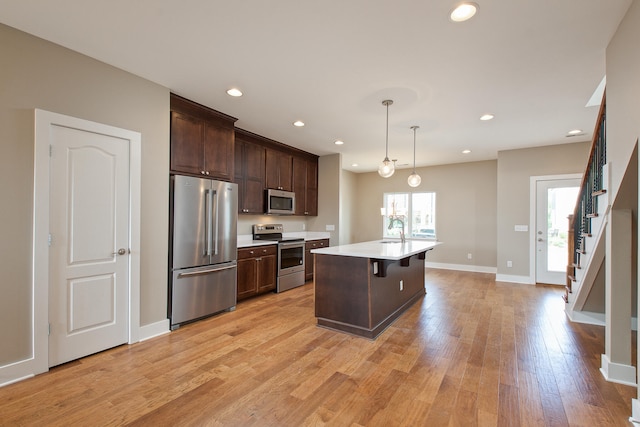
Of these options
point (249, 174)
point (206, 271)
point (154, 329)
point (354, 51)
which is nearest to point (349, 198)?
point (249, 174)

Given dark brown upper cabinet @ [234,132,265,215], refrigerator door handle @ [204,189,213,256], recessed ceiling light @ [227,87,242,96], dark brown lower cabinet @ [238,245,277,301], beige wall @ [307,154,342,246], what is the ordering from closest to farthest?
recessed ceiling light @ [227,87,242,96] < refrigerator door handle @ [204,189,213,256] < dark brown lower cabinet @ [238,245,277,301] < dark brown upper cabinet @ [234,132,265,215] < beige wall @ [307,154,342,246]

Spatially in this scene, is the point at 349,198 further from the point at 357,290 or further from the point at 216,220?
the point at 357,290

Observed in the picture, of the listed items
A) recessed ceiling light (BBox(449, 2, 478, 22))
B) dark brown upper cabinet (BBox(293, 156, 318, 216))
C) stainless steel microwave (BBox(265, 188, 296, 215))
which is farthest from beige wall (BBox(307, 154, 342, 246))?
recessed ceiling light (BBox(449, 2, 478, 22))

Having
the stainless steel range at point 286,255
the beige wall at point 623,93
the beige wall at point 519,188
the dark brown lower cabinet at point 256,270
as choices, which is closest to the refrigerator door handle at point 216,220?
the dark brown lower cabinet at point 256,270

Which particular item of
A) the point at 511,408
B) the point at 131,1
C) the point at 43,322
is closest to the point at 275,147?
the point at 131,1

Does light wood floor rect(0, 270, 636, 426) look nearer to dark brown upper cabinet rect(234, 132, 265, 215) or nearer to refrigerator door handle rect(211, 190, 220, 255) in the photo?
refrigerator door handle rect(211, 190, 220, 255)

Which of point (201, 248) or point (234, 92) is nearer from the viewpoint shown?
point (234, 92)

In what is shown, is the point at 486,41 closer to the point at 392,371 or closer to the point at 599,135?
the point at 599,135

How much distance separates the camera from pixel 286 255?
508 cm

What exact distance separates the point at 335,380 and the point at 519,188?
5349 mm

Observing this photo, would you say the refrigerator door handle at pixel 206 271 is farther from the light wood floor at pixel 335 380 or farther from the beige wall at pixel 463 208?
the beige wall at pixel 463 208

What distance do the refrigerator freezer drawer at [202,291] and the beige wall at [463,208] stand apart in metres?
5.40

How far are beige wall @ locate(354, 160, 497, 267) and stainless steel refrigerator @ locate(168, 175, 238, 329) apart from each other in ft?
17.4

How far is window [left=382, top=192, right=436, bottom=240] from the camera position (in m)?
7.41
